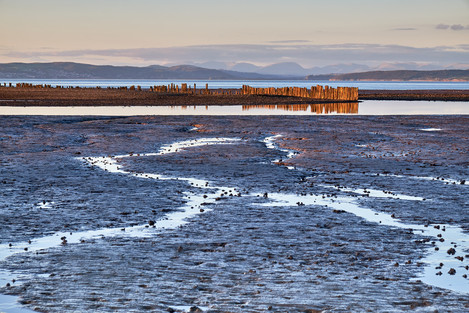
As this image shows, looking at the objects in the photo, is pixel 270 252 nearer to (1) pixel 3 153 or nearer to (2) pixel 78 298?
(2) pixel 78 298

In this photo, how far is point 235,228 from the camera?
39.1 feet

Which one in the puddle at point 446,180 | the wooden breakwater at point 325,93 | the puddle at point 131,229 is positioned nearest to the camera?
the puddle at point 131,229

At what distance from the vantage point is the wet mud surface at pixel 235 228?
8.03 meters

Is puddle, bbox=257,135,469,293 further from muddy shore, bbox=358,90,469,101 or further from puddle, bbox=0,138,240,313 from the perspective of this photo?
muddy shore, bbox=358,90,469,101

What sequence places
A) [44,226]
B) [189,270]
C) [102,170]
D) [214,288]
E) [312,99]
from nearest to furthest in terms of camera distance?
[214,288], [189,270], [44,226], [102,170], [312,99]

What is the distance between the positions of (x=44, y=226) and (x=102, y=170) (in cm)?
761

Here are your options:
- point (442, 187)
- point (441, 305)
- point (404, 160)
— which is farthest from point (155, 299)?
point (404, 160)

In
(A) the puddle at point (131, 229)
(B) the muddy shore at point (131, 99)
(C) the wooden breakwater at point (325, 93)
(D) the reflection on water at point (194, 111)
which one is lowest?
(A) the puddle at point (131, 229)

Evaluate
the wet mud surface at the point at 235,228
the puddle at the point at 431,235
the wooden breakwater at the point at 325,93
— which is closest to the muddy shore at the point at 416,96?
the wooden breakwater at the point at 325,93

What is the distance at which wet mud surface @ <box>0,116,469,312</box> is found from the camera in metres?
8.03

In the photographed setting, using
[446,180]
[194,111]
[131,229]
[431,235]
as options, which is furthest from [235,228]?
[194,111]

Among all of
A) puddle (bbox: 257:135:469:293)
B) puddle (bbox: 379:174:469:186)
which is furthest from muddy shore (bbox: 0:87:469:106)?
puddle (bbox: 257:135:469:293)

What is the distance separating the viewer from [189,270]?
9125 millimetres

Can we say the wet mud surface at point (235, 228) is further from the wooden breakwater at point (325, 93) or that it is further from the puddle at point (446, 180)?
the wooden breakwater at point (325, 93)
